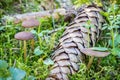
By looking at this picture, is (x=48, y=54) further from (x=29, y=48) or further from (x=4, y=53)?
(x=4, y=53)

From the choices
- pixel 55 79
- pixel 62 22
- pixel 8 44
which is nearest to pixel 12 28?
pixel 8 44

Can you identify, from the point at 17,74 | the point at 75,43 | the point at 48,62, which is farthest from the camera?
the point at 75,43

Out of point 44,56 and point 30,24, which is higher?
point 30,24

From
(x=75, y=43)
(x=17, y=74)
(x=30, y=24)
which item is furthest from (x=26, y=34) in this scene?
(x=17, y=74)

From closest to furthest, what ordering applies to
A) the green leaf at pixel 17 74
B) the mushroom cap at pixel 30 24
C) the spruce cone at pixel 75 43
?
the green leaf at pixel 17 74
the spruce cone at pixel 75 43
the mushroom cap at pixel 30 24

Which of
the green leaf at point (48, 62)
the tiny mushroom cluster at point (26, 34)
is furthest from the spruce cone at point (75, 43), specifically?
the tiny mushroom cluster at point (26, 34)

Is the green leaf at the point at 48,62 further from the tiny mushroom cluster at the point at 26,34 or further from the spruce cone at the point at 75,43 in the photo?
the tiny mushroom cluster at the point at 26,34

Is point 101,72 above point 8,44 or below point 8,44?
below

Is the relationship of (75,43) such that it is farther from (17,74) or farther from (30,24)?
(17,74)

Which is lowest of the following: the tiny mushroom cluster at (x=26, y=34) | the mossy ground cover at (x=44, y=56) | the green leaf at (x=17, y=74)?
the mossy ground cover at (x=44, y=56)
